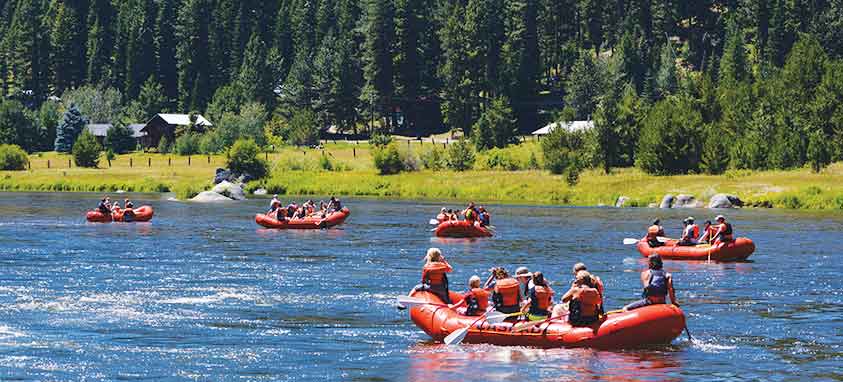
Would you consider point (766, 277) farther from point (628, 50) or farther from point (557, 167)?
point (628, 50)

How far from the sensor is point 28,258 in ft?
160

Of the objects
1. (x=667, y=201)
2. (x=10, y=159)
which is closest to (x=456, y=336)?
(x=667, y=201)

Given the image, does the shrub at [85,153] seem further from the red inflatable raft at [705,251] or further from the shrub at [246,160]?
the red inflatable raft at [705,251]

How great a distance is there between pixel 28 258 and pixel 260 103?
457 feet

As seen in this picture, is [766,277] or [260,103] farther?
[260,103]

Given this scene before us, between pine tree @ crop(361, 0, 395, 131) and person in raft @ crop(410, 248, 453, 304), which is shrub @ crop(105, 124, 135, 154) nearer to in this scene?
pine tree @ crop(361, 0, 395, 131)

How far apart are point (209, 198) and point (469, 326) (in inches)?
2875

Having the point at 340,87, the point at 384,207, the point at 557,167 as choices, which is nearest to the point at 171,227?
the point at 384,207

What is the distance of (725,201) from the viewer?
87.8 meters

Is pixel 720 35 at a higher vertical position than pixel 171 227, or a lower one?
higher

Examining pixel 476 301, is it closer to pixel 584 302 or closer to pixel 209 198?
pixel 584 302

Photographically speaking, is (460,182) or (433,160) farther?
(433,160)

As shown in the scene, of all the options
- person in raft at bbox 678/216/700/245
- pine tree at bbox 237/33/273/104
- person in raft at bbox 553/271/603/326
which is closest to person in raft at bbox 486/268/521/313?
person in raft at bbox 553/271/603/326

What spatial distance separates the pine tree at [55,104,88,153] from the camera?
165625 mm
